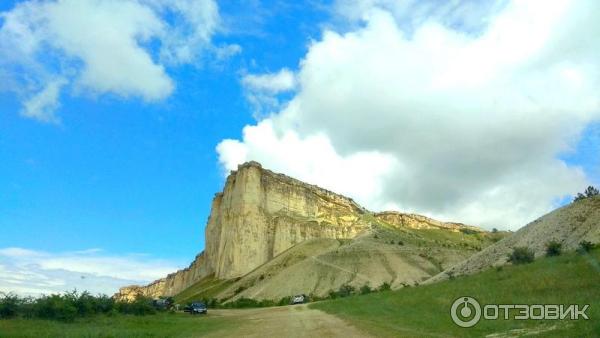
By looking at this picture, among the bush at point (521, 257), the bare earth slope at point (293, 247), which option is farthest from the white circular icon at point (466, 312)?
the bare earth slope at point (293, 247)

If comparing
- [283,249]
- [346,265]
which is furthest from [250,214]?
[346,265]

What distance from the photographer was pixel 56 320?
3128 centimetres

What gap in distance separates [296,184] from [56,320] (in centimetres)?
12030

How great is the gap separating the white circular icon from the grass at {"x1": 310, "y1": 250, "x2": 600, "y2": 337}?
0.36 meters

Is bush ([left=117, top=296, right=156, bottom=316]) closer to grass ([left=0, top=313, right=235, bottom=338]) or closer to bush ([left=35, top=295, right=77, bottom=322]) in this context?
grass ([left=0, top=313, right=235, bottom=338])

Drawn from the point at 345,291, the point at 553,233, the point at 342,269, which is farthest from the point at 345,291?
the point at 553,233

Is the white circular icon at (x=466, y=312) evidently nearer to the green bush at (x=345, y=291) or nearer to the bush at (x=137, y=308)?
the bush at (x=137, y=308)

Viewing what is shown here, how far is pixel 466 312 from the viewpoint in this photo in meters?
23.2

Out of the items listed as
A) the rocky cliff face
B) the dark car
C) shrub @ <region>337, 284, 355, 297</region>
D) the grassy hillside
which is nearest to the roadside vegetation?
the dark car

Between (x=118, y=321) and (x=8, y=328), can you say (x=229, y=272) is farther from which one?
(x=8, y=328)

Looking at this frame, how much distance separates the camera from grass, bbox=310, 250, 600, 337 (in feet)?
58.1

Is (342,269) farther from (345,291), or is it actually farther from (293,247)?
(293,247)

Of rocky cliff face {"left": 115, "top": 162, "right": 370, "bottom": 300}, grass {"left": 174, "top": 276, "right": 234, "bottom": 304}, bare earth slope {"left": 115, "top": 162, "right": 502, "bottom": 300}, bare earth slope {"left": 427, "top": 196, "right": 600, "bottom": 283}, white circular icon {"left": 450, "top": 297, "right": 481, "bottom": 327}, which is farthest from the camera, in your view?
rocky cliff face {"left": 115, "top": 162, "right": 370, "bottom": 300}

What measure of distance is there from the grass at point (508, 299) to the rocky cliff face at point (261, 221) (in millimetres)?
91321
